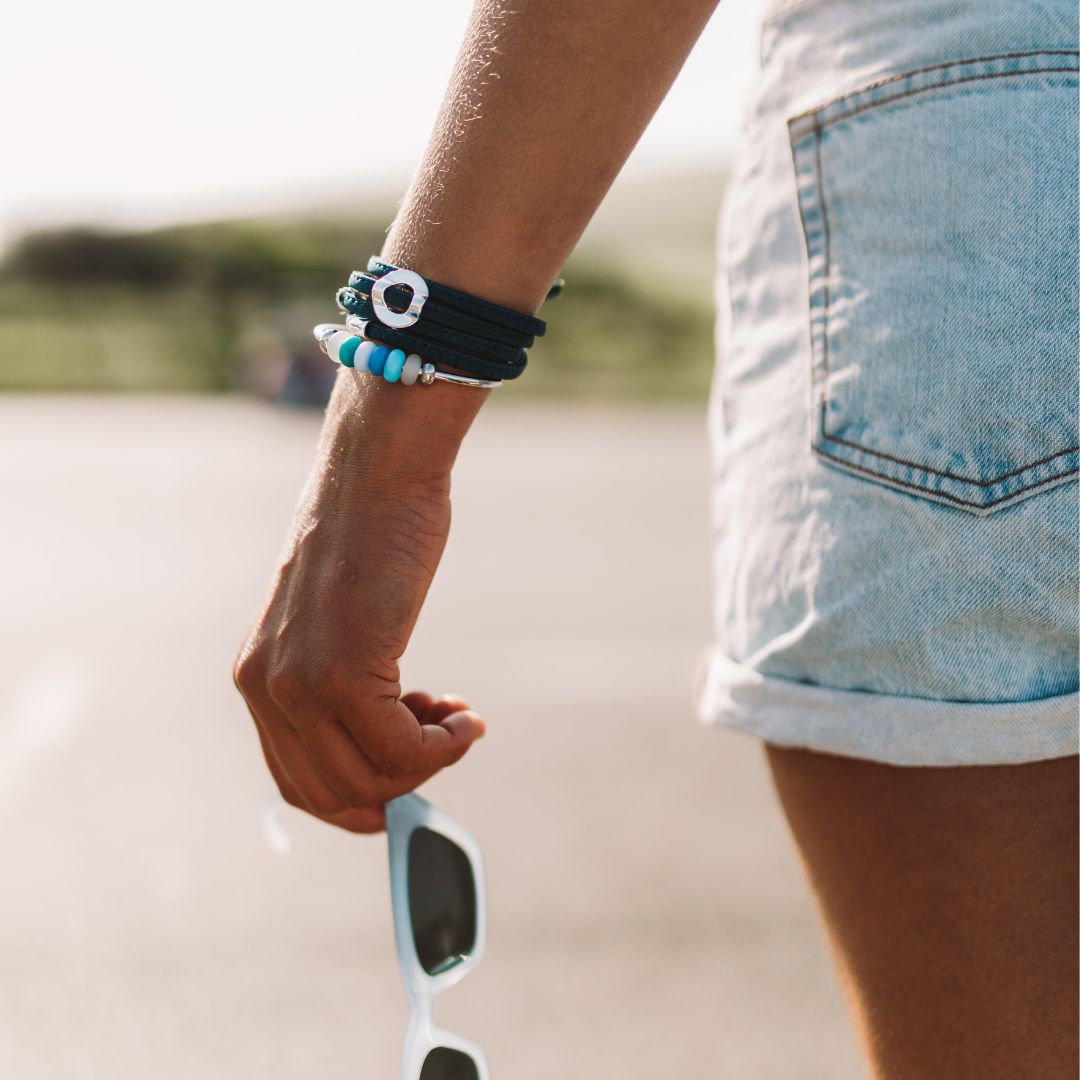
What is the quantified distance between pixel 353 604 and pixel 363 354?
7.2 inches

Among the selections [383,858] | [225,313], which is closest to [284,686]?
[383,858]

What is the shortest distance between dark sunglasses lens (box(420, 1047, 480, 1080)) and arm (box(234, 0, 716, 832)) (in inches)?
→ 9.1

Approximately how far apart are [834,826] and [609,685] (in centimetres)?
365

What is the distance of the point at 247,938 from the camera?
286 cm

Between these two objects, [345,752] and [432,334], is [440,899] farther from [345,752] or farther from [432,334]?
[432,334]

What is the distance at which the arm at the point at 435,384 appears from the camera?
0.92 meters

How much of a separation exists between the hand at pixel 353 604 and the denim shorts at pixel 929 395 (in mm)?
287

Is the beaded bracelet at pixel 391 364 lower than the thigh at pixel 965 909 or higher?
higher

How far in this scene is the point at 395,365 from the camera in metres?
0.96

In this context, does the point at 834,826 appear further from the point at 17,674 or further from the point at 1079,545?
the point at 17,674

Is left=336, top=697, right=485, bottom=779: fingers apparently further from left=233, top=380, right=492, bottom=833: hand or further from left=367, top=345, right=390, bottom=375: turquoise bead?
left=367, top=345, right=390, bottom=375: turquoise bead

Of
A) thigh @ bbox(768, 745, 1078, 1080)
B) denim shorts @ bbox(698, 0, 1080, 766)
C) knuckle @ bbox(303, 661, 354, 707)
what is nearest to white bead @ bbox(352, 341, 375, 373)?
knuckle @ bbox(303, 661, 354, 707)

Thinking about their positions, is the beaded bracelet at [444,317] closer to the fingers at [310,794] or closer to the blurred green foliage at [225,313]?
the fingers at [310,794]

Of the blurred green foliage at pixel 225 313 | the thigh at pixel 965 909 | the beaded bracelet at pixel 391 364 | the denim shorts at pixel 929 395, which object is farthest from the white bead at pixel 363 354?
the blurred green foliage at pixel 225 313
